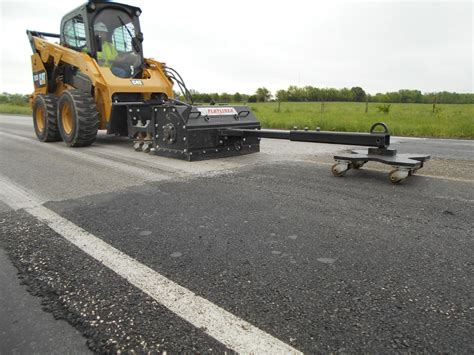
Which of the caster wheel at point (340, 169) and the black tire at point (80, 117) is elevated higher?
the black tire at point (80, 117)

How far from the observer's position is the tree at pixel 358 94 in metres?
48.6

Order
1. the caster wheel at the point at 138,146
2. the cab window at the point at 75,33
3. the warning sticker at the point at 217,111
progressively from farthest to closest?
the cab window at the point at 75,33 < the caster wheel at the point at 138,146 < the warning sticker at the point at 217,111

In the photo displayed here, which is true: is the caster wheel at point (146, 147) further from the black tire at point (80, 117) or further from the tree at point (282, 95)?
the tree at point (282, 95)

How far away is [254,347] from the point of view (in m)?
1.38

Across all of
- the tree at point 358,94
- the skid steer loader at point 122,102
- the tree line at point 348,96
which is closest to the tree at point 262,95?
the tree line at point 348,96

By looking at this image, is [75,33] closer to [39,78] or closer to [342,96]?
[39,78]

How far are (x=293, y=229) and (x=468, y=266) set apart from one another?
1118 millimetres

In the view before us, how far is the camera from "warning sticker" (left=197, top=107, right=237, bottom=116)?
5.66 m

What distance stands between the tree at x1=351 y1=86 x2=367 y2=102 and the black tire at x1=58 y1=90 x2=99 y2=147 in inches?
1847

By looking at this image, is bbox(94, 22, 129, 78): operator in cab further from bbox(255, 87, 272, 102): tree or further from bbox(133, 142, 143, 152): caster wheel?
bbox(255, 87, 272, 102): tree

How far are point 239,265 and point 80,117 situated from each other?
237 inches

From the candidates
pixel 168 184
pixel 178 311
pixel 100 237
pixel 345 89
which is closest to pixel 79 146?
pixel 168 184

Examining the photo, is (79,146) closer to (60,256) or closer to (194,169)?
(194,169)

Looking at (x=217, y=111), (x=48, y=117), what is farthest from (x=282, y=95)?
(x=217, y=111)
